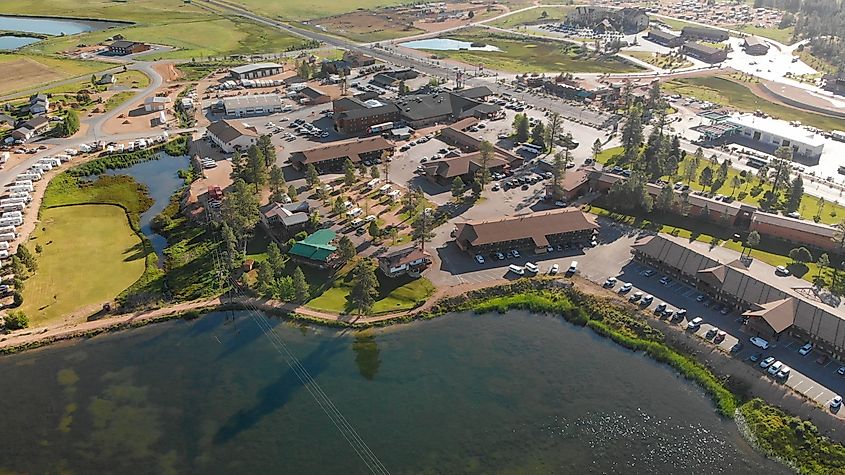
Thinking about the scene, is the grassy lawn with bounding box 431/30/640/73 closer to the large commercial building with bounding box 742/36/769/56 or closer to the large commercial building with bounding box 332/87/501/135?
the large commercial building with bounding box 332/87/501/135

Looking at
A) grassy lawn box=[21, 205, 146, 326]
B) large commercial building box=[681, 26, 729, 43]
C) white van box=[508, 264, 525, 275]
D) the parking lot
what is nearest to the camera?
the parking lot

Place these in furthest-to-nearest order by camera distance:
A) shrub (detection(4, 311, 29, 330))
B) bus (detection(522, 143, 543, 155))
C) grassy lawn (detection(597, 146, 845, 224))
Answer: bus (detection(522, 143, 543, 155)) < grassy lawn (detection(597, 146, 845, 224)) < shrub (detection(4, 311, 29, 330))

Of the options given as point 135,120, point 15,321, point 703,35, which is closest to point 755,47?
point 703,35

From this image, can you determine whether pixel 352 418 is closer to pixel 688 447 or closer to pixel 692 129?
pixel 688 447

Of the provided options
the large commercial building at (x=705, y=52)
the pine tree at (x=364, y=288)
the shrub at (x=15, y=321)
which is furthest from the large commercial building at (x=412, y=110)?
the large commercial building at (x=705, y=52)

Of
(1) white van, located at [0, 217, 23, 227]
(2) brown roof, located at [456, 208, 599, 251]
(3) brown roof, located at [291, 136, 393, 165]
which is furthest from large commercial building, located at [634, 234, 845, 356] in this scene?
(1) white van, located at [0, 217, 23, 227]

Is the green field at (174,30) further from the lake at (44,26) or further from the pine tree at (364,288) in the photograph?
the pine tree at (364,288)

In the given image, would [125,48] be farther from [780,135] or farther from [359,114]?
[780,135]
